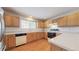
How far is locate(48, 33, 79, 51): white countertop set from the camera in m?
0.84

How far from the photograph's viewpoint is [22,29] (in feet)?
3.26

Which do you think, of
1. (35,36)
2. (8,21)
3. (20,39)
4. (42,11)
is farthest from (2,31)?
(42,11)

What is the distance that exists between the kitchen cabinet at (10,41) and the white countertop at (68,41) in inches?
17.6

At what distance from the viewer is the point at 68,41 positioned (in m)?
0.91

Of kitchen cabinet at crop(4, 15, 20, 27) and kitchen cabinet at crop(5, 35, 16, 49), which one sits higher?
kitchen cabinet at crop(4, 15, 20, 27)

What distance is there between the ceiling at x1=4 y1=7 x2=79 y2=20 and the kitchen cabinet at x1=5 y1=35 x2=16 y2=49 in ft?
0.99

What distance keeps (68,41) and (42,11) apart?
0.45 metres

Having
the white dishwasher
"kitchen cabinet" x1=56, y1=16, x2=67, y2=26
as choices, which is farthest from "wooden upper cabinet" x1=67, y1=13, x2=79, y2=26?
the white dishwasher

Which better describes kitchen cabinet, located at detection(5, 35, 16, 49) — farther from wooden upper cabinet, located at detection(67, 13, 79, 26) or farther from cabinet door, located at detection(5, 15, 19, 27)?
wooden upper cabinet, located at detection(67, 13, 79, 26)

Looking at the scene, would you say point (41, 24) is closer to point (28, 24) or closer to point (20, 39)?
point (28, 24)

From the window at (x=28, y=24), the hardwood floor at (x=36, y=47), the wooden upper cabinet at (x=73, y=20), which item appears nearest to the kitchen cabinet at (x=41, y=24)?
the window at (x=28, y=24)
